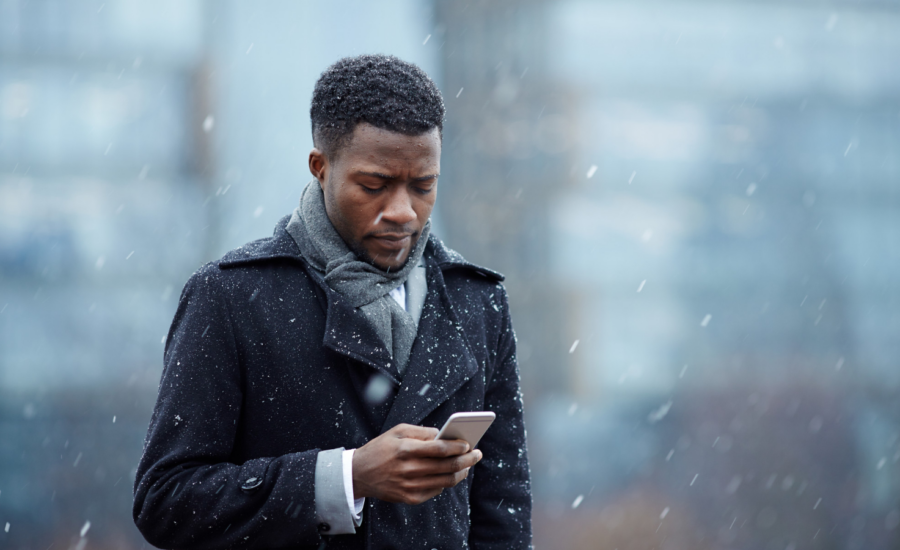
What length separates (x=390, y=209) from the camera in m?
1.72

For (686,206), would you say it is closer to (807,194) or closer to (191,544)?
(807,194)

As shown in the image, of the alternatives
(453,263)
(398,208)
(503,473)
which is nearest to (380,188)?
(398,208)

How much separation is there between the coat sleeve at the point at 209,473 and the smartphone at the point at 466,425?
334mm

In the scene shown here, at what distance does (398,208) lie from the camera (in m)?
1.72

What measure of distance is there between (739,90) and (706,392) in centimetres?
412

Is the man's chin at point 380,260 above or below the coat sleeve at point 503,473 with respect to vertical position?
above

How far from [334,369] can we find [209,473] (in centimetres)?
34

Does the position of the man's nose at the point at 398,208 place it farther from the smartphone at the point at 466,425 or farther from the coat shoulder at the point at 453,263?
the smartphone at the point at 466,425

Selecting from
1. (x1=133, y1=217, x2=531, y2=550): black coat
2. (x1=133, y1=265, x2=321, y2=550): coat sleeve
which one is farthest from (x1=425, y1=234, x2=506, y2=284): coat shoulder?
(x1=133, y1=265, x2=321, y2=550): coat sleeve

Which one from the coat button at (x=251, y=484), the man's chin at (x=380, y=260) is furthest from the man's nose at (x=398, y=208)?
the coat button at (x=251, y=484)

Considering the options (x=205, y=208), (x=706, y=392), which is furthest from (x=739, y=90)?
(x=205, y=208)

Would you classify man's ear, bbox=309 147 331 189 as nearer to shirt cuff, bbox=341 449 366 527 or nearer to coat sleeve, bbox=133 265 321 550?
coat sleeve, bbox=133 265 321 550

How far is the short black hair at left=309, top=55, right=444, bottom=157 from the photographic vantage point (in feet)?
5.58

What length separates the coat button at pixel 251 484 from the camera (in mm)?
1594
